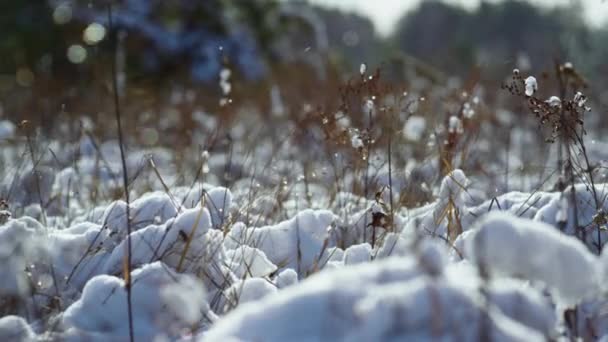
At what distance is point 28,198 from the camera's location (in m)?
3.38

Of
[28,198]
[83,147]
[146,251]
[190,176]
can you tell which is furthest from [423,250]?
[83,147]

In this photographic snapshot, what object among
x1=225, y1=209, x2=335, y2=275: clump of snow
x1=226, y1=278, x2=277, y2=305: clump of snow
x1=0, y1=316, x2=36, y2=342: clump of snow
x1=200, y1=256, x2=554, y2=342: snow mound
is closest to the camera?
x1=200, y1=256, x2=554, y2=342: snow mound

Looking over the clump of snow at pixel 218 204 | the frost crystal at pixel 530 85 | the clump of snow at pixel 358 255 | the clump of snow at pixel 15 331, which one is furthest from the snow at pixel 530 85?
the clump of snow at pixel 15 331

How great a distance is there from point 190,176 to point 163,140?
2.90m

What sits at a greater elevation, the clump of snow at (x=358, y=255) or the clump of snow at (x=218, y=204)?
the clump of snow at (x=218, y=204)

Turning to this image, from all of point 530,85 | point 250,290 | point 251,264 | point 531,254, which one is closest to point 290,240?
point 251,264

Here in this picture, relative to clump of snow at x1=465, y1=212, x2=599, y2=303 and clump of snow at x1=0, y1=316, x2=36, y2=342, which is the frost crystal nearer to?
clump of snow at x1=465, y1=212, x2=599, y2=303

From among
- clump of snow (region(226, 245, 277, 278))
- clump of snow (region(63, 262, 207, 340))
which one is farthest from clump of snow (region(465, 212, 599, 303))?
clump of snow (region(226, 245, 277, 278))

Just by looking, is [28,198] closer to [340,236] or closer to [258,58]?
[340,236]

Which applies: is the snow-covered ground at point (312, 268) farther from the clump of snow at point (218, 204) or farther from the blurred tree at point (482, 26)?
the blurred tree at point (482, 26)

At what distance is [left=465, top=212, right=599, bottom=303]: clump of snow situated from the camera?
4.02ft

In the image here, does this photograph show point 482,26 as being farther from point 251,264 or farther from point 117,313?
point 117,313

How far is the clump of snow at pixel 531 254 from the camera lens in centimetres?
123

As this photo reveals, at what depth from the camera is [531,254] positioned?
4.06 ft
